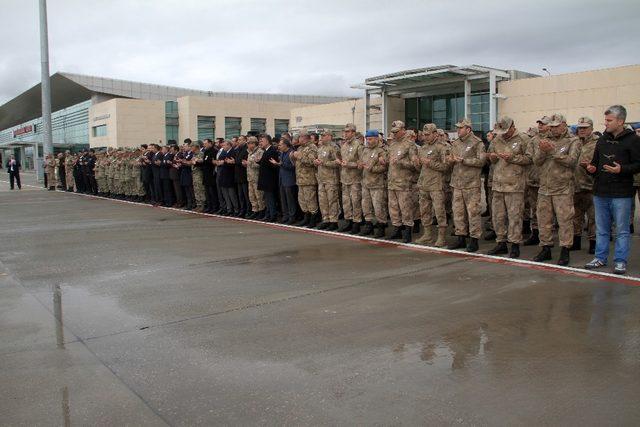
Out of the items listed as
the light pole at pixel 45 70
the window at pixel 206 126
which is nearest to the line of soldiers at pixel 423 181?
the light pole at pixel 45 70

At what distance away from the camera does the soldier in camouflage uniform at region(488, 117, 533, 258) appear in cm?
771

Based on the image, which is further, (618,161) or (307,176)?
(307,176)

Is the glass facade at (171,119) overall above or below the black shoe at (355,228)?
above

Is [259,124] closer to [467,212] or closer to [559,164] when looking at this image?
[467,212]

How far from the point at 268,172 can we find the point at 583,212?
6079mm

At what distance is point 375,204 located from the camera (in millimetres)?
9836

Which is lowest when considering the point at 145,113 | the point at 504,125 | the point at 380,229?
the point at 380,229

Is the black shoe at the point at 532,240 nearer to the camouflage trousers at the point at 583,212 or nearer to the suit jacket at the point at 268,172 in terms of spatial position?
the camouflage trousers at the point at 583,212

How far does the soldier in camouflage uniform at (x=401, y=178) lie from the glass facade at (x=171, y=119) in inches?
1714

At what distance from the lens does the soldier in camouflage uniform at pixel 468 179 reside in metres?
8.18

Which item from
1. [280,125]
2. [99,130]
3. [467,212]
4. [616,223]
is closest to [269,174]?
[467,212]

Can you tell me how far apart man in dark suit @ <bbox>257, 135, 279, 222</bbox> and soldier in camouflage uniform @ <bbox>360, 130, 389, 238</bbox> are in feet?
8.11

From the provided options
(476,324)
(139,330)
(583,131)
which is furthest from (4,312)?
(583,131)

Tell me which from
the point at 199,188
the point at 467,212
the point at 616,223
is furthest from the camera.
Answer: the point at 199,188
